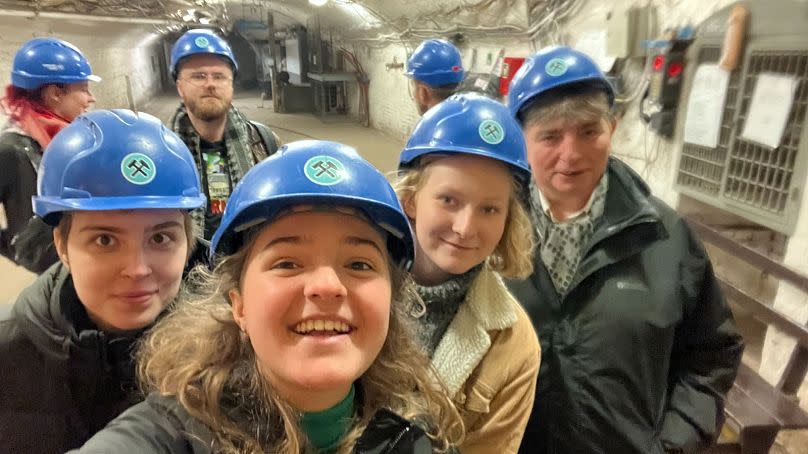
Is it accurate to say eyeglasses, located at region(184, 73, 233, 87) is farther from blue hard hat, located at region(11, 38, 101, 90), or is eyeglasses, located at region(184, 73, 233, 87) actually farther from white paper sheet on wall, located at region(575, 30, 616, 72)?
white paper sheet on wall, located at region(575, 30, 616, 72)

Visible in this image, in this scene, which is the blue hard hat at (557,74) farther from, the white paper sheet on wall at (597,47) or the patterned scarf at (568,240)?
the white paper sheet on wall at (597,47)

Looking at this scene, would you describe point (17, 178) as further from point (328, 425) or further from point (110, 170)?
point (328, 425)

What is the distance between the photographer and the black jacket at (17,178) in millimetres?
2309

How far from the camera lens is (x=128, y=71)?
11.3 metres

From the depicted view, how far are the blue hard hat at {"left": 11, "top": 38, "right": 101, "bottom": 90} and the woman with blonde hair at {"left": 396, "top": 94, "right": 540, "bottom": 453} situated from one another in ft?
7.56

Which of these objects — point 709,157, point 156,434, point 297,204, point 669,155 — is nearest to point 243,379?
point 156,434

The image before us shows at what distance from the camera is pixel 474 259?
1.37 metres

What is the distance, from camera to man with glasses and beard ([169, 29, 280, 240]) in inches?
108

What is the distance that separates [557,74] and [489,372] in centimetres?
91

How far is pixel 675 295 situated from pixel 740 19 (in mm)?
1921

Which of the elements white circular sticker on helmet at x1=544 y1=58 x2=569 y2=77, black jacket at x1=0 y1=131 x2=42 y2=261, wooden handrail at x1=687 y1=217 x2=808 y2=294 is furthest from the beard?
wooden handrail at x1=687 y1=217 x2=808 y2=294

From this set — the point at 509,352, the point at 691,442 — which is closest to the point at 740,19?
the point at 691,442

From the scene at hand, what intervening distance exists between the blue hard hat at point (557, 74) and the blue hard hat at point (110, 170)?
1.04 metres

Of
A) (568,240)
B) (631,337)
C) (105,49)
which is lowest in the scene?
(631,337)
